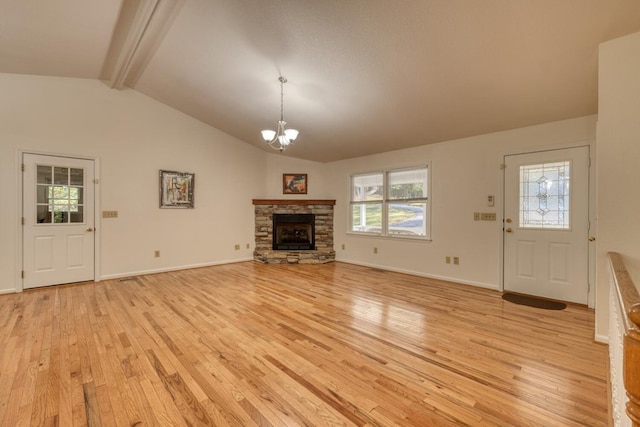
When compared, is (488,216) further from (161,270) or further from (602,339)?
(161,270)

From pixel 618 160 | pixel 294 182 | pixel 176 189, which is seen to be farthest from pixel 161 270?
pixel 618 160

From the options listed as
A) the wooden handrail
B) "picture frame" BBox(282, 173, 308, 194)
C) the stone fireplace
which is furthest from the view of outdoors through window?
the wooden handrail

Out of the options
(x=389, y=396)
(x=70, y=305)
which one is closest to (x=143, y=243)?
(x=70, y=305)

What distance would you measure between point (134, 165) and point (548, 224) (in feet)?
20.9

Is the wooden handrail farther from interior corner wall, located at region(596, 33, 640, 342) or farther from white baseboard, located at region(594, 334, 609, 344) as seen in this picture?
white baseboard, located at region(594, 334, 609, 344)

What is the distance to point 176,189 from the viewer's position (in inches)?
208

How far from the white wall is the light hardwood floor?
2.66ft

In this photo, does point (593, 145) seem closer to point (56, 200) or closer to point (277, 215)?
point (277, 215)

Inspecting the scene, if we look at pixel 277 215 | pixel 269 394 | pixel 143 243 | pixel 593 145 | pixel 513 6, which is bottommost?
pixel 269 394

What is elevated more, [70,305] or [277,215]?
[277,215]

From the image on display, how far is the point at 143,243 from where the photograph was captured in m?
4.96

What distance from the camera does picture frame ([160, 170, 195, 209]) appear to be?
16.9 ft

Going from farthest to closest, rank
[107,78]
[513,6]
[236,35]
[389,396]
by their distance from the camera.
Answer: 1. [107,78]
2. [236,35]
3. [513,6]
4. [389,396]

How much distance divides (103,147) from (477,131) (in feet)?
19.1
